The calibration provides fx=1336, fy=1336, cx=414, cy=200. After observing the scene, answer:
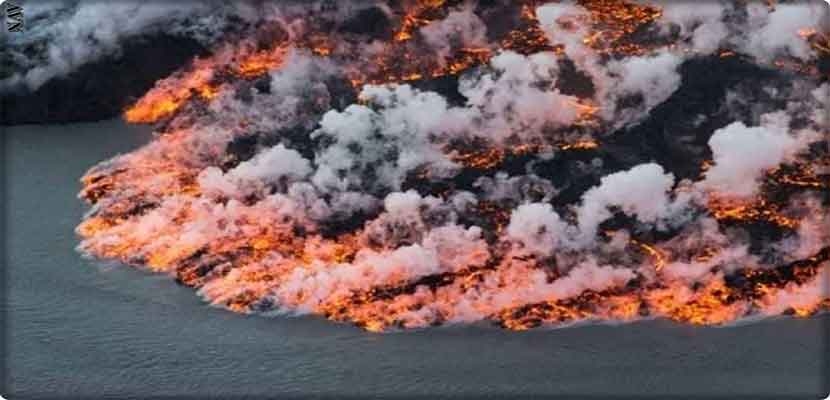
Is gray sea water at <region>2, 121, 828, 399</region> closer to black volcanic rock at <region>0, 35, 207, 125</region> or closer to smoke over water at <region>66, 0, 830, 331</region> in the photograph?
smoke over water at <region>66, 0, 830, 331</region>

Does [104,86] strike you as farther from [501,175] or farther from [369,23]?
[501,175]

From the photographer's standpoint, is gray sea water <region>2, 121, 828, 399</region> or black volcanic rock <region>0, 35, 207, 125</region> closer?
gray sea water <region>2, 121, 828, 399</region>

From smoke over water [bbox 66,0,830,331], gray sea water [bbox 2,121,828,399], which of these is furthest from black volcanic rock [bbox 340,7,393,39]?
gray sea water [bbox 2,121,828,399]

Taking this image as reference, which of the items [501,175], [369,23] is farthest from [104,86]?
[501,175]

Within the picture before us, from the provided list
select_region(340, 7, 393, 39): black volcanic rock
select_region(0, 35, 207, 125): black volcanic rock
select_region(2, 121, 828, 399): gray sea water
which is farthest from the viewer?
select_region(340, 7, 393, 39): black volcanic rock

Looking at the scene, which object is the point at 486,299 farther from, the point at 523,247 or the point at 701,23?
the point at 701,23

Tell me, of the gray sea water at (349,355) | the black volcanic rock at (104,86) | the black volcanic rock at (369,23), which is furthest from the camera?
the black volcanic rock at (369,23)

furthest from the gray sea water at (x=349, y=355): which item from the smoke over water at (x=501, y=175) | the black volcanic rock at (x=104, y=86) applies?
the black volcanic rock at (x=104, y=86)

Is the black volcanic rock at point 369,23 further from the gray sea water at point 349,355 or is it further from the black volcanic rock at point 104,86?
the gray sea water at point 349,355
